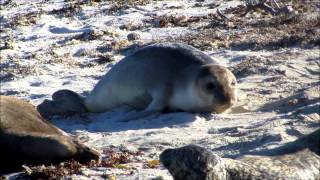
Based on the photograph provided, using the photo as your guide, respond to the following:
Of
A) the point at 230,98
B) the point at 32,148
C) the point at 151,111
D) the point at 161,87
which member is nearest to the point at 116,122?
the point at 151,111

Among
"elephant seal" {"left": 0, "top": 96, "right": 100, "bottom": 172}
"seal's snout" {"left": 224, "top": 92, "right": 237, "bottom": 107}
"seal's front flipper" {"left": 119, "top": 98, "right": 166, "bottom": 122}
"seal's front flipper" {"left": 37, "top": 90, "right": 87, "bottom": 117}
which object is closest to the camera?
"elephant seal" {"left": 0, "top": 96, "right": 100, "bottom": 172}

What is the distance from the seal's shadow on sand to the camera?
689 centimetres

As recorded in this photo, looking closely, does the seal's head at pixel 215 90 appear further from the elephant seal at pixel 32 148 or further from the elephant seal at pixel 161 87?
the elephant seal at pixel 32 148

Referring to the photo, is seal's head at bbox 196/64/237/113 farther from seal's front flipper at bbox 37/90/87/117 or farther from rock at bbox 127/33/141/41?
rock at bbox 127/33/141/41

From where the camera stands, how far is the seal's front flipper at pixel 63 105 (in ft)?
25.3

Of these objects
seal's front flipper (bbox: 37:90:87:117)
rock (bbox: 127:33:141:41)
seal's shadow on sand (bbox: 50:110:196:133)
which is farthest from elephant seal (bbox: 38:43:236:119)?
rock (bbox: 127:33:141:41)

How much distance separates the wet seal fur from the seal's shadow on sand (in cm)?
202

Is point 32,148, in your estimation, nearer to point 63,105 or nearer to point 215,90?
point 215,90

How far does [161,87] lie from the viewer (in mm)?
7332

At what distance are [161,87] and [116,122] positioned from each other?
524 mm

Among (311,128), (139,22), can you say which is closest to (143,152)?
(311,128)

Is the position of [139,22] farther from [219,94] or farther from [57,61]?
[219,94]

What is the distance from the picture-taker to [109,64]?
10.0 metres

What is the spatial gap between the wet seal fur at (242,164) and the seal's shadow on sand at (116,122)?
2.02 meters
